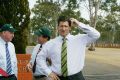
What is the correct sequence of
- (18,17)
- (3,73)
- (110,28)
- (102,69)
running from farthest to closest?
(110,28) < (102,69) < (18,17) < (3,73)

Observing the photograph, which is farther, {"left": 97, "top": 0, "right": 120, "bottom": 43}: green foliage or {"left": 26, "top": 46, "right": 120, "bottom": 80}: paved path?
{"left": 97, "top": 0, "right": 120, "bottom": 43}: green foliage

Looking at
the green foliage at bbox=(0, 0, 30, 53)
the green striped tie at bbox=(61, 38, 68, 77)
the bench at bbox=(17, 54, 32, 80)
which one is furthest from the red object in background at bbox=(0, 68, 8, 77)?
Answer: the green foliage at bbox=(0, 0, 30, 53)

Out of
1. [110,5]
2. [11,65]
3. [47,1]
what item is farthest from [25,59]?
[47,1]

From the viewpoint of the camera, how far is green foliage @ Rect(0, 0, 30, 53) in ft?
47.3

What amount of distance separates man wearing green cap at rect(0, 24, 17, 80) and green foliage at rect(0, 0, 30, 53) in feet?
23.4

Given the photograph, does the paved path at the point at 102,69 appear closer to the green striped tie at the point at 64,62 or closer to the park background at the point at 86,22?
the park background at the point at 86,22

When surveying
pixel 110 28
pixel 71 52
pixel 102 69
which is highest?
pixel 71 52

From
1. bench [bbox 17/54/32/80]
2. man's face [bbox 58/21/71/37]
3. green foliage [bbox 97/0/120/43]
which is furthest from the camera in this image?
green foliage [bbox 97/0/120/43]

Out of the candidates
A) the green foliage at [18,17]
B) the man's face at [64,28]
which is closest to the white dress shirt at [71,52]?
the man's face at [64,28]

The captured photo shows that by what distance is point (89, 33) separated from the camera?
222 inches

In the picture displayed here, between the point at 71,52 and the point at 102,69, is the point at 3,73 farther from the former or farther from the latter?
the point at 102,69

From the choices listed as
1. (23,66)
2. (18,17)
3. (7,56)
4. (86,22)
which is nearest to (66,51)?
(7,56)

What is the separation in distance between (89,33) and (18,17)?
9281mm

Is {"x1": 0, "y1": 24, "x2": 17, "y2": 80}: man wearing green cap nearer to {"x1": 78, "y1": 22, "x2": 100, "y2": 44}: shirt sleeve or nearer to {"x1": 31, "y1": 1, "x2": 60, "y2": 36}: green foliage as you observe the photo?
{"x1": 78, "y1": 22, "x2": 100, "y2": 44}: shirt sleeve
